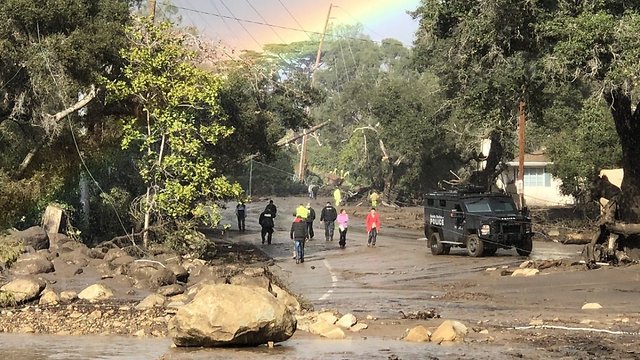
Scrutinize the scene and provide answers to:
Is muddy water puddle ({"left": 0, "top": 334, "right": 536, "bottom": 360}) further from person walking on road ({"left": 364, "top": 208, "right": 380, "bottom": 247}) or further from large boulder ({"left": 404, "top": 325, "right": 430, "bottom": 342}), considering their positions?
person walking on road ({"left": 364, "top": 208, "right": 380, "bottom": 247})

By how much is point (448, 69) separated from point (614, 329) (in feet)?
121

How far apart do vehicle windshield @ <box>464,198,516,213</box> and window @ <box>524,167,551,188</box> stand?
3226 cm

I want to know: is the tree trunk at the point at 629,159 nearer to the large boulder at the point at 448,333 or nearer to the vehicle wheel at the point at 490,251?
the vehicle wheel at the point at 490,251

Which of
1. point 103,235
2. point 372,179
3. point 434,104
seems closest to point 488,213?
point 103,235

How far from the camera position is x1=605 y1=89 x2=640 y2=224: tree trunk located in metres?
23.0

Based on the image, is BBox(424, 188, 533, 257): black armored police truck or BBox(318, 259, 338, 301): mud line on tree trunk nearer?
BBox(318, 259, 338, 301): mud line on tree trunk

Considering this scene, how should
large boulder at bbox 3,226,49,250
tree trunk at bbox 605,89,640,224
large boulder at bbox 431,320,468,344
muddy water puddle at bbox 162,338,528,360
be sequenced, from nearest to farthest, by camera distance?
muddy water puddle at bbox 162,338,528,360 < large boulder at bbox 431,320,468,344 < tree trunk at bbox 605,89,640,224 < large boulder at bbox 3,226,49,250

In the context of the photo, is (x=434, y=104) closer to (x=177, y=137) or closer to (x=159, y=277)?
(x=177, y=137)

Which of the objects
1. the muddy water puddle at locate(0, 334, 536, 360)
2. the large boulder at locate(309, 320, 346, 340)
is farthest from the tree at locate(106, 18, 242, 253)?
the muddy water puddle at locate(0, 334, 536, 360)

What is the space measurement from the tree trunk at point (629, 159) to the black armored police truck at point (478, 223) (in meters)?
5.60

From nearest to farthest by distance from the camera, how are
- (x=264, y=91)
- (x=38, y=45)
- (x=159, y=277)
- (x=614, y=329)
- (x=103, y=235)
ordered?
(x=614, y=329)
(x=159, y=277)
(x=38, y=45)
(x=103, y=235)
(x=264, y=91)

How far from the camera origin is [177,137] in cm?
2595

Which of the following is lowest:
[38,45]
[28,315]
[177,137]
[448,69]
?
[28,315]

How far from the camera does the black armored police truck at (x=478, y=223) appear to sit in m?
28.5
